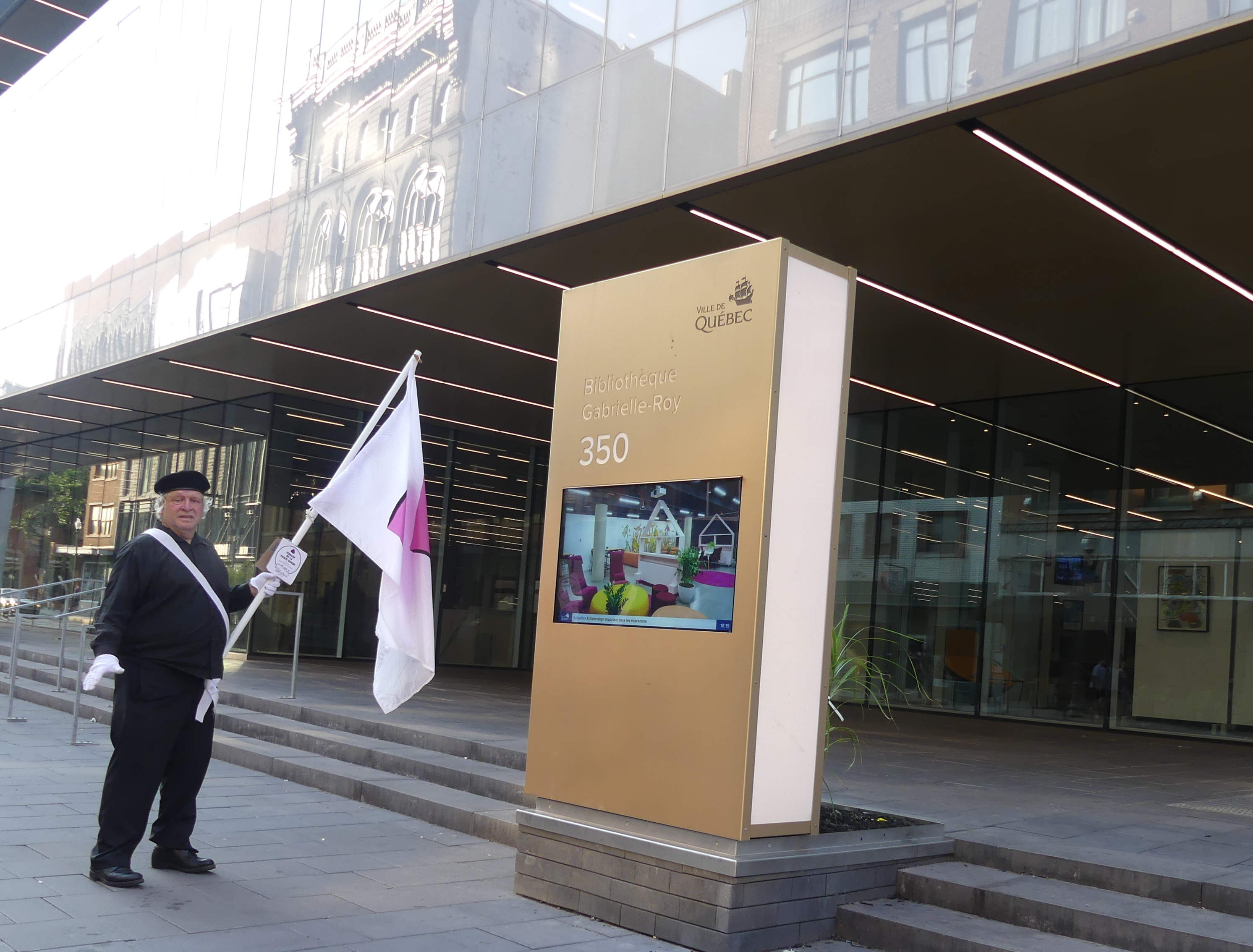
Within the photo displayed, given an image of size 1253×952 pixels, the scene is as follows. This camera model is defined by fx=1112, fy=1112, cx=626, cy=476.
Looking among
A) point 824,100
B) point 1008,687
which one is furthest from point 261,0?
point 1008,687

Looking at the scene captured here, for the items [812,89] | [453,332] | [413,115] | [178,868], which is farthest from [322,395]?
[178,868]

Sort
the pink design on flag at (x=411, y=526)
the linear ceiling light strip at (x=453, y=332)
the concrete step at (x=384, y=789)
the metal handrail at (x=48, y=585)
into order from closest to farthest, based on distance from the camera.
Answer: the pink design on flag at (x=411, y=526), the concrete step at (x=384, y=789), the linear ceiling light strip at (x=453, y=332), the metal handrail at (x=48, y=585)

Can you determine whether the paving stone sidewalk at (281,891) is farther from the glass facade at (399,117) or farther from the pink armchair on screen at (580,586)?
the glass facade at (399,117)

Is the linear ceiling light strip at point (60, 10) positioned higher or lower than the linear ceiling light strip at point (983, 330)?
higher

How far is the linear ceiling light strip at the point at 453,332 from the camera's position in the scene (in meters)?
12.2

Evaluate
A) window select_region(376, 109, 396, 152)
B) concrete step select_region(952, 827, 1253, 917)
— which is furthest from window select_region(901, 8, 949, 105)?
window select_region(376, 109, 396, 152)

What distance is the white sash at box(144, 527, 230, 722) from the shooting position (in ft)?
16.7

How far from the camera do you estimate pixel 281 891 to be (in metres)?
4.92

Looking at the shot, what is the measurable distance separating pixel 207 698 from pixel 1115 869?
13.2 ft

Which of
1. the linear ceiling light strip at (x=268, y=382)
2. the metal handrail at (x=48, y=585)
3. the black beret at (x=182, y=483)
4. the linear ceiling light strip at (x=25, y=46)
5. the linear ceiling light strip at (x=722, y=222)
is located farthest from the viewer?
the linear ceiling light strip at (x=25, y=46)

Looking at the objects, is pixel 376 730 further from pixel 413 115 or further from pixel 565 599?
pixel 413 115

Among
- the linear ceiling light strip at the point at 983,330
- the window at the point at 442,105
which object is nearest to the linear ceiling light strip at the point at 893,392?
the linear ceiling light strip at the point at 983,330

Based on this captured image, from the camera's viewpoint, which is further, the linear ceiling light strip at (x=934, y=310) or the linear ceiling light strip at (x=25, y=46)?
the linear ceiling light strip at (x=25, y=46)

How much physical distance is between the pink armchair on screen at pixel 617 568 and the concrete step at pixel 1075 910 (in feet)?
5.91
